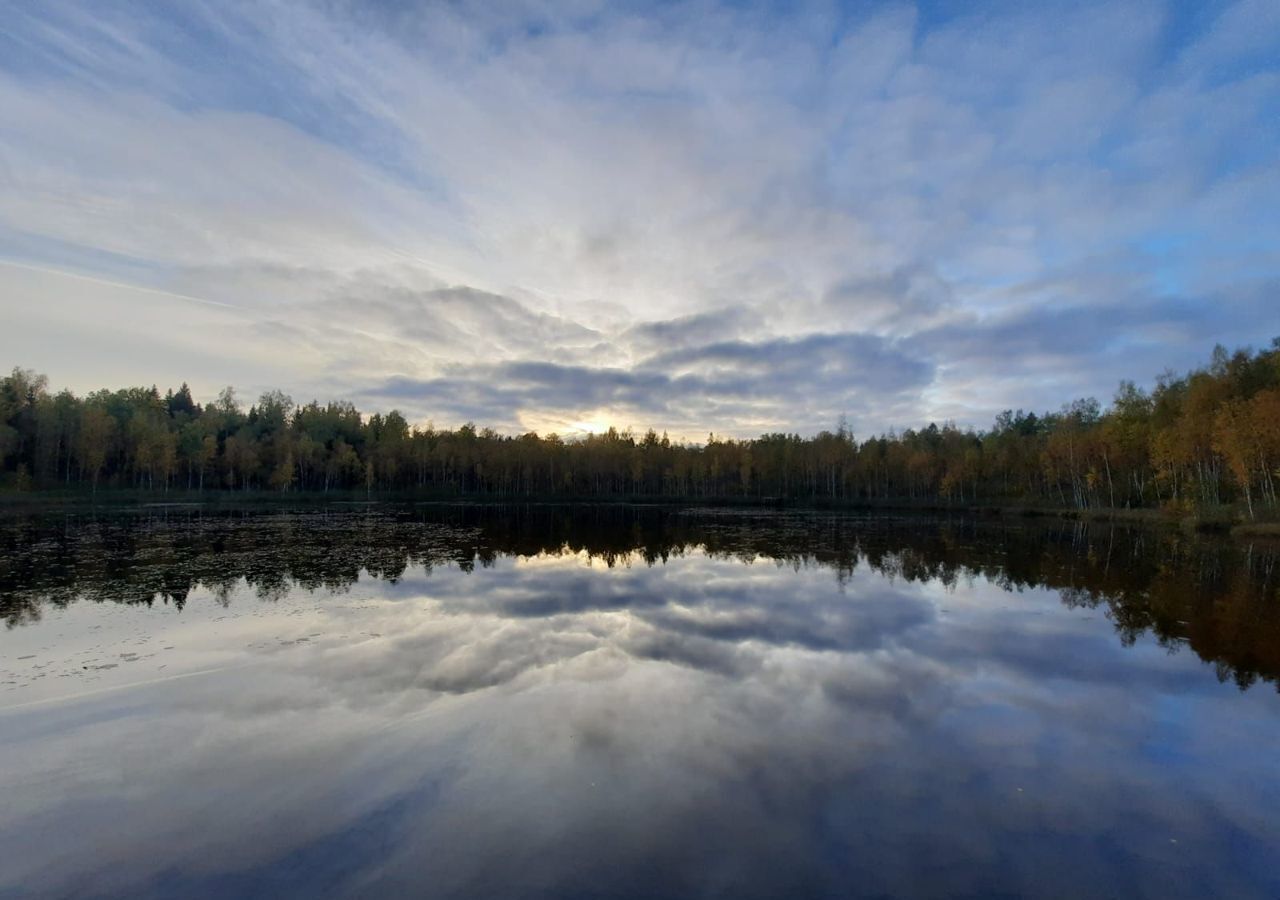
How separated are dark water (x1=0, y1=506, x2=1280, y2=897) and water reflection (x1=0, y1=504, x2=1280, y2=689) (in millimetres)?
293

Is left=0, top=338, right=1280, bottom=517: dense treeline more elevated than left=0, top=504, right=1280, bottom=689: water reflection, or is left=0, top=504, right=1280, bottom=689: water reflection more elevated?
left=0, top=338, right=1280, bottom=517: dense treeline

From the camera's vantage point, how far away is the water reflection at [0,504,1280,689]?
15406mm

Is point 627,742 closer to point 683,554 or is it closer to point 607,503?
point 683,554

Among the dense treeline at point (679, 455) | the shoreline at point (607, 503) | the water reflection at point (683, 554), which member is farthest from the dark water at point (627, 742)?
the dense treeline at point (679, 455)

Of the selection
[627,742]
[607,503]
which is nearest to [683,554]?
[627,742]

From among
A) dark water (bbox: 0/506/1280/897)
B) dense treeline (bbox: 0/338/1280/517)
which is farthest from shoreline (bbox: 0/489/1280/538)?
dark water (bbox: 0/506/1280/897)

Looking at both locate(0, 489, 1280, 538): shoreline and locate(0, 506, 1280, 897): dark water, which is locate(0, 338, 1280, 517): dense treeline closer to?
locate(0, 489, 1280, 538): shoreline

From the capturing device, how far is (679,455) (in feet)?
366

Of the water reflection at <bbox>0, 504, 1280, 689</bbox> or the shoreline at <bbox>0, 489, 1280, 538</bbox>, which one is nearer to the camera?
the water reflection at <bbox>0, 504, 1280, 689</bbox>

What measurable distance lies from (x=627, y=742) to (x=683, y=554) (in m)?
20.6

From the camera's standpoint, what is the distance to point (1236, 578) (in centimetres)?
2200

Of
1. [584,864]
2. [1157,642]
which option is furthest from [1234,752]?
[584,864]

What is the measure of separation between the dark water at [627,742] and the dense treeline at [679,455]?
120ft

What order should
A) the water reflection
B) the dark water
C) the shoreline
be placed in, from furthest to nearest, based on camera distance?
1. the shoreline
2. the water reflection
3. the dark water
